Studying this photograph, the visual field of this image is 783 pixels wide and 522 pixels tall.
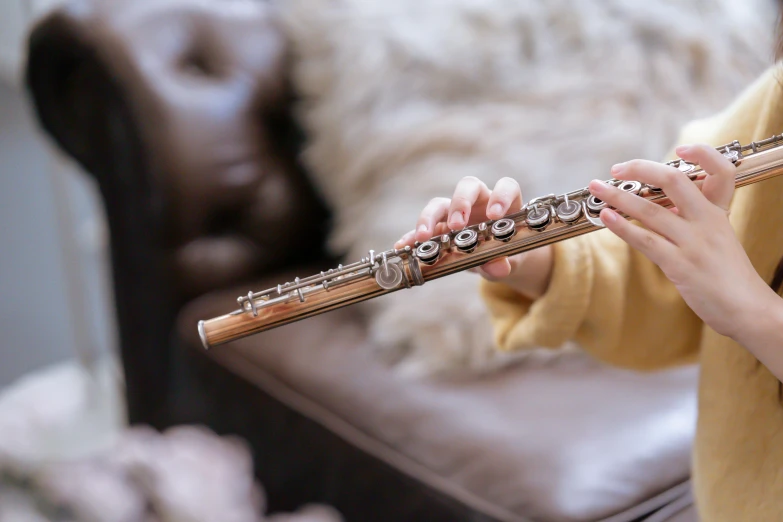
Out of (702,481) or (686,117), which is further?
(686,117)

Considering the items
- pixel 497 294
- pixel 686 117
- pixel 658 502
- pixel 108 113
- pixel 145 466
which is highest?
pixel 108 113

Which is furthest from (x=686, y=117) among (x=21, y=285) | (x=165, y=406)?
(x=21, y=285)

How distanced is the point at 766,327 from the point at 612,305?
23cm

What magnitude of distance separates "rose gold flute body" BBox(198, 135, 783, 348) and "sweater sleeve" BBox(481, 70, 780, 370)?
0.14 metres

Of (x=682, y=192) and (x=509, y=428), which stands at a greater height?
(x=682, y=192)

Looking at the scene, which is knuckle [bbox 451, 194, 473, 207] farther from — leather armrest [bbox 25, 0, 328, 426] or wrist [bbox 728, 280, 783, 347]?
leather armrest [bbox 25, 0, 328, 426]

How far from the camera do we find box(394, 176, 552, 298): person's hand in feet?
1.80

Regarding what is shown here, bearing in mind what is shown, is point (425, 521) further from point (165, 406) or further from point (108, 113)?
point (108, 113)

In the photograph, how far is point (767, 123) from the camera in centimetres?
58

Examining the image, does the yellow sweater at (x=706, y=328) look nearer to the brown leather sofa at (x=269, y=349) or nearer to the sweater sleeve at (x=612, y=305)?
the sweater sleeve at (x=612, y=305)

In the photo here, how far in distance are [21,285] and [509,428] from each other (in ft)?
4.55

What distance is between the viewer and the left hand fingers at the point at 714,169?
18.4 inches

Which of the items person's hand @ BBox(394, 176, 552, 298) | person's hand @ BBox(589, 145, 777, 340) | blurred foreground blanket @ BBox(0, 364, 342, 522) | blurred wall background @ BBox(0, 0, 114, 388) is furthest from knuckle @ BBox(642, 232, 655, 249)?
blurred wall background @ BBox(0, 0, 114, 388)

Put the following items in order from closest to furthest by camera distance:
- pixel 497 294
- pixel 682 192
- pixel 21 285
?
pixel 682 192
pixel 497 294
pixel 21 285
